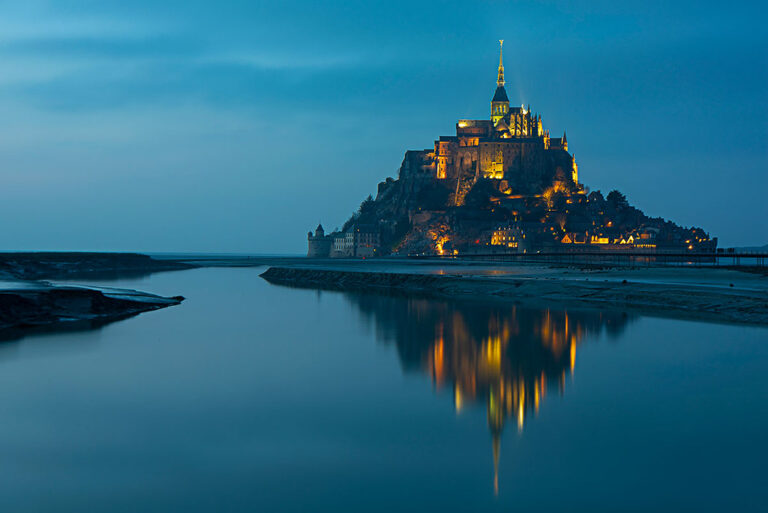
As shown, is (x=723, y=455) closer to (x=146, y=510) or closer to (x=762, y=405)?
(x=762, y=405)

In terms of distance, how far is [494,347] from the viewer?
22.4m

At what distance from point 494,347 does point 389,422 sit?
9790 mm

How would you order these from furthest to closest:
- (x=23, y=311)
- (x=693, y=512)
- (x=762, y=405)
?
(x=23, y=311) < (x=762, y=405) < (x=693, y=512)

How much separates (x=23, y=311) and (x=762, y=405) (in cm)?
2572

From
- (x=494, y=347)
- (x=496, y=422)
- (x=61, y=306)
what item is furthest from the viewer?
(x=61, y=306)

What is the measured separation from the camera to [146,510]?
29.1 ft

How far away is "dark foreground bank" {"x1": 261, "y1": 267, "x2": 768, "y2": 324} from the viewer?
3059cm

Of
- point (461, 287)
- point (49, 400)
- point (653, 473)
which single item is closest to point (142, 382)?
point (49, 400)

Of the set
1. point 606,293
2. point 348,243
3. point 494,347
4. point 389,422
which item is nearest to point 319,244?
point 348,243

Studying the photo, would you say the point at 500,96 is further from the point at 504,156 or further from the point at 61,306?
the point at 61,306

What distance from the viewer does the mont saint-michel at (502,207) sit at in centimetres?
13488

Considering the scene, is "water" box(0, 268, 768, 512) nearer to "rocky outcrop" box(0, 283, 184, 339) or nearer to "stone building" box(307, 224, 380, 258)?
"rocky outcrop" box(0, 283, 184, 339)

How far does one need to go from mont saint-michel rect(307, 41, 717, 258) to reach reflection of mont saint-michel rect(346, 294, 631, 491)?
99795 millimetres

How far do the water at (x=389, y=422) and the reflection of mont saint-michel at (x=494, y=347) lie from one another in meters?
0.11
